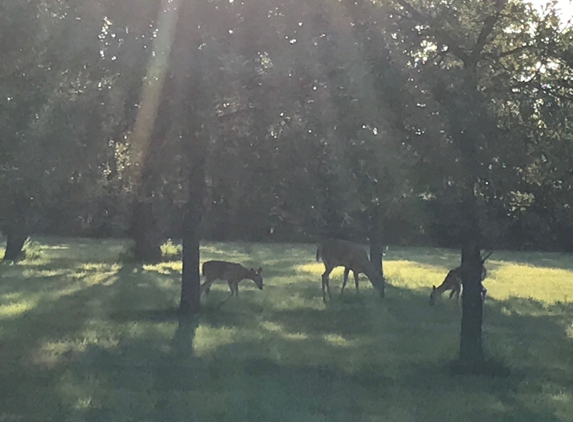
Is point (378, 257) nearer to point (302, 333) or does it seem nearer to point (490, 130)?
point (302, 333)

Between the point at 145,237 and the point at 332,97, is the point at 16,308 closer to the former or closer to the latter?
the point at 332,97

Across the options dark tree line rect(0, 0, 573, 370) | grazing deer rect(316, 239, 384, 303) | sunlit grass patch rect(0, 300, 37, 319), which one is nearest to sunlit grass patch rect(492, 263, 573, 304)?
grazing deer rect(316, 239, 384, 303)

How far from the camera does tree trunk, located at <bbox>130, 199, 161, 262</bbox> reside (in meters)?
30.5

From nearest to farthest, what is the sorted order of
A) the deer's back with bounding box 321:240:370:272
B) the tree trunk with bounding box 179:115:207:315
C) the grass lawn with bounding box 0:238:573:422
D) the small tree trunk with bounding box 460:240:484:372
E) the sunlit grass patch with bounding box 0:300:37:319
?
the grass lawn with bounding box 0:238:573:422 < the small tree trunk with bounding box 460:240:484:372 < the tree trunk with bounding box 179:115:207:315 < the sunlit grass patch with bounding box 0:300:37:319 < the deer's back with bounding box 321:240:370:272

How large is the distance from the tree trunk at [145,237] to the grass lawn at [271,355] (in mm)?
7688

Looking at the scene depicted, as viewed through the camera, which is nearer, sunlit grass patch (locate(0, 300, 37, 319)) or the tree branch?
Answer: the tree branch

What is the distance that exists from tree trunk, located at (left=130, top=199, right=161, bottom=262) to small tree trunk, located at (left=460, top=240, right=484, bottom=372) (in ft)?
65.8

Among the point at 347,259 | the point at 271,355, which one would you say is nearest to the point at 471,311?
the point at 271,355

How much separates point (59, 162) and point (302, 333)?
215 inches

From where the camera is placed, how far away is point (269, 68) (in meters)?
11.6

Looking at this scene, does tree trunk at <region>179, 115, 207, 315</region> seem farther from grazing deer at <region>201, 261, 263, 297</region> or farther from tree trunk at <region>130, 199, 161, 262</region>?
tree trunk at <region>130, 199, 161, 262</region>

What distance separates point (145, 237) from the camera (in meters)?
30.9

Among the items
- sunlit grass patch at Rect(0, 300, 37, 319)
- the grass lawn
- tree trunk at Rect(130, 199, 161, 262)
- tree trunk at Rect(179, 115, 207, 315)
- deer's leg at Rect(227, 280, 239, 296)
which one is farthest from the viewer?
tree trunk at Rect(130, 199, 161, 262)

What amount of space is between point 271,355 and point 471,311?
9.15 feet
